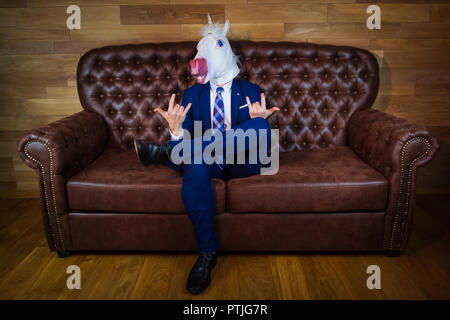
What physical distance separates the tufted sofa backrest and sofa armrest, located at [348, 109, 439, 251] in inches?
19.2

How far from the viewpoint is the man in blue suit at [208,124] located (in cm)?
189

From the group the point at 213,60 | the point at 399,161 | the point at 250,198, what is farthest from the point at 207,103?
the point at 399,161

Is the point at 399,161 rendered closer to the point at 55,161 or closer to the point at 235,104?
the point at 235,104

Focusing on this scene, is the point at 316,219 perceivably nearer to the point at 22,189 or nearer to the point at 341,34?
the point at 341,34

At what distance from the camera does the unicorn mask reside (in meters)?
2.17

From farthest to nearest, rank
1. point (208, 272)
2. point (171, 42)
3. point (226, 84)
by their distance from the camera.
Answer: point (171, 42), point (226, 84), point (208, 272)

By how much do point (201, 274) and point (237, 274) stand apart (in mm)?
201

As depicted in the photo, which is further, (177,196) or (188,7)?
(188,7)

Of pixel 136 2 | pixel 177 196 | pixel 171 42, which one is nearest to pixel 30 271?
pixel 177 196

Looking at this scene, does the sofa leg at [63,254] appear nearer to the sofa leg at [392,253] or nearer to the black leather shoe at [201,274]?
the black leather shoe at [201,274]

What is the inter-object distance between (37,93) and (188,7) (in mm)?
1316

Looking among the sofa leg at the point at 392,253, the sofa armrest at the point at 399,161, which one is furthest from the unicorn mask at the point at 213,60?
the sofa leg at the point at 392,253
